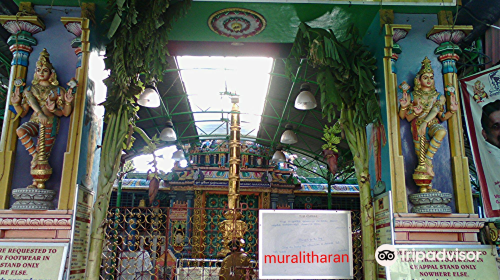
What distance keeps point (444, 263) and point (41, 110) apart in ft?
15.5

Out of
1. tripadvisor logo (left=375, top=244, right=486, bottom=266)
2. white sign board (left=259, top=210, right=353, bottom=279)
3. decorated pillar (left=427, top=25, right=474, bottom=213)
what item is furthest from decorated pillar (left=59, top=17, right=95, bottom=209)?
decorated pillar (left=427, top=25, right=474, bottom=213)

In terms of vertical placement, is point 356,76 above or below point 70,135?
above

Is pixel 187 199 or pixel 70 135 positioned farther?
pixel 187 199

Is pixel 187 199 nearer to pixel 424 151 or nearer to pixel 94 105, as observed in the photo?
pixel 94 105

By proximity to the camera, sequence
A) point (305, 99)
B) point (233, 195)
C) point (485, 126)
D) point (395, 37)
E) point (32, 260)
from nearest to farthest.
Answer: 1. point (32, 260)
2. point (395, 37)
3. point (485, 126)
4. point (233, 195)
5. point (305, 99)

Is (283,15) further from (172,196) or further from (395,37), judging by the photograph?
(172,196)

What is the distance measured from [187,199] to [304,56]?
12.0 metres

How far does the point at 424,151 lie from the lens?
4.54 m

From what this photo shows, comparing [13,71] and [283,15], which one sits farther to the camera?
[283,15]

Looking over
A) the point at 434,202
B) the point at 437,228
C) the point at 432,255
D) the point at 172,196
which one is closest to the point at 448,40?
the point at 434,202

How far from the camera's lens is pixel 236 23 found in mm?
5375

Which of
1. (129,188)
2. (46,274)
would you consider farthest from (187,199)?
(46,274)

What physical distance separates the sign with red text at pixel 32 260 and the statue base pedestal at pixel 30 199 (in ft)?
1.24

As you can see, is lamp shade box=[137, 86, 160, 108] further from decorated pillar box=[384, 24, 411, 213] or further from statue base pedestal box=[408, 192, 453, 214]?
statue base pedestal box=[408, 192, 453, 214]
